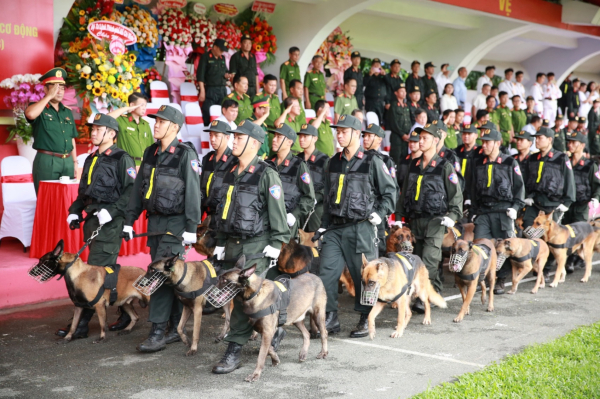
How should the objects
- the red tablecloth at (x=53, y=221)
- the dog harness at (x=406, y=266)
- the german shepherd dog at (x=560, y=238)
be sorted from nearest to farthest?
the dog harness at (x=406, y=266) < the red tablecloth at (x=53, y=221) < the german shepherd dog at (x=560, y=238)

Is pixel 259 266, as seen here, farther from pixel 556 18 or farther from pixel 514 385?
pixel 556 18

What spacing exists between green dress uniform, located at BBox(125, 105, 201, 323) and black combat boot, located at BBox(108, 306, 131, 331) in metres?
0.89

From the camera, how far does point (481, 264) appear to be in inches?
306

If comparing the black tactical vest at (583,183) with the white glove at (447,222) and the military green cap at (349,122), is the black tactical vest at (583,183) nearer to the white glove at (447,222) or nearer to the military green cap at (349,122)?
the white glove at (447,222)

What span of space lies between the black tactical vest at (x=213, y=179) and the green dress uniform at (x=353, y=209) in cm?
135

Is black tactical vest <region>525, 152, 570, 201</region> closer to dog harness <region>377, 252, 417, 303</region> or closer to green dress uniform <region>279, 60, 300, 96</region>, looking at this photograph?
dog harness <region>377, 252, 417, 303</region>

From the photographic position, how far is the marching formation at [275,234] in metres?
5.84

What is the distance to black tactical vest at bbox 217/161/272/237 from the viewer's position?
228 inches

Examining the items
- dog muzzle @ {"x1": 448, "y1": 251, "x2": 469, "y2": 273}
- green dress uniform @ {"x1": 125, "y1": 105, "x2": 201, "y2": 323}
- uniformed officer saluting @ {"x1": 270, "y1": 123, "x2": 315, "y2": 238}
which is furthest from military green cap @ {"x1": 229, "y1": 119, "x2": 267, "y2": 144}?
dog muzzle @ {"x1": 448, "y1": 251, "x2": 469, "y2": 273}

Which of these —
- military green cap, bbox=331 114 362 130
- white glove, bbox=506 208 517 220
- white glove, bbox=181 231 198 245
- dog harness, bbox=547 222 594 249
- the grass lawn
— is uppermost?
military green cap, bbox=331 114 362 130

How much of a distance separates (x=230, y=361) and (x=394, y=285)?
1.96m

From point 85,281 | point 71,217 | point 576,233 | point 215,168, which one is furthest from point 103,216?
point 576,233

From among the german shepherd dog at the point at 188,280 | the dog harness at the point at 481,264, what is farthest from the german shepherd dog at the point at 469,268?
the german shepherd dog at the point at 188,280

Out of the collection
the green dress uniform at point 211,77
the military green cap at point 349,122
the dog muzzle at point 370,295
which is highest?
the green dress uniform at point 211,77
